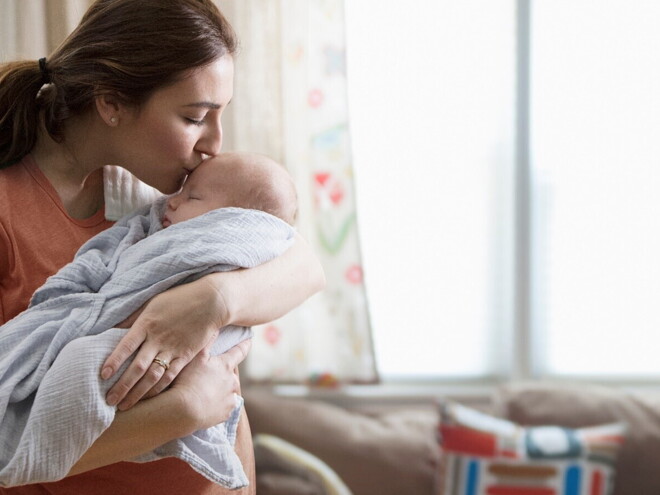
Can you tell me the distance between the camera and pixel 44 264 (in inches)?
43.3

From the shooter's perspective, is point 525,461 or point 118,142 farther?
point 525,461

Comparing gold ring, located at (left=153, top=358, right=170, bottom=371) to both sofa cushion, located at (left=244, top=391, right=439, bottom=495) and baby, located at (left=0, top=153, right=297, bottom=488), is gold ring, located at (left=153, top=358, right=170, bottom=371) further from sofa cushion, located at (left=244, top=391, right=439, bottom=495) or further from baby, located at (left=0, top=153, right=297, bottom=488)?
sofa cushion, located at (left=244, top=391, right=439, bottom=495)

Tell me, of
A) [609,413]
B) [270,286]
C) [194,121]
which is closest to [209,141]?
[194,121]

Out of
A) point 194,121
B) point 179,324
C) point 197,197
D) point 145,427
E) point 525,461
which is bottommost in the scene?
point 525,461

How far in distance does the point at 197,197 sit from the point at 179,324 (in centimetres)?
24

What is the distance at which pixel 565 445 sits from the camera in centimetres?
232

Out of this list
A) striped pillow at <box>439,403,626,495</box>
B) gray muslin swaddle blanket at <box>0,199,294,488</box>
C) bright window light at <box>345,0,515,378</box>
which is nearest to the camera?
gray muslin swaddle blanket at <box>0,199,294,488</box>

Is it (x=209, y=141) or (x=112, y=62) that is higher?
(x=112, y=62)

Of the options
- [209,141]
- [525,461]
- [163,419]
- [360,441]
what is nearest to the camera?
[163,419]

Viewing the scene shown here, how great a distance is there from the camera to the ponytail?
3.70ft

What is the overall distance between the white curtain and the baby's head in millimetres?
1225

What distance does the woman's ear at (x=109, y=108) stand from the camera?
110 cm

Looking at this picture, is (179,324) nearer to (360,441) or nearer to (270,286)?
(270,286)

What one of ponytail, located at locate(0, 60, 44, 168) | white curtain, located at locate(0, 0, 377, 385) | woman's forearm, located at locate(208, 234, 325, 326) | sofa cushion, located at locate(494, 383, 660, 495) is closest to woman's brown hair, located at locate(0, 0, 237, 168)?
ponytail, located at locate(0, 60, 44, 168)
